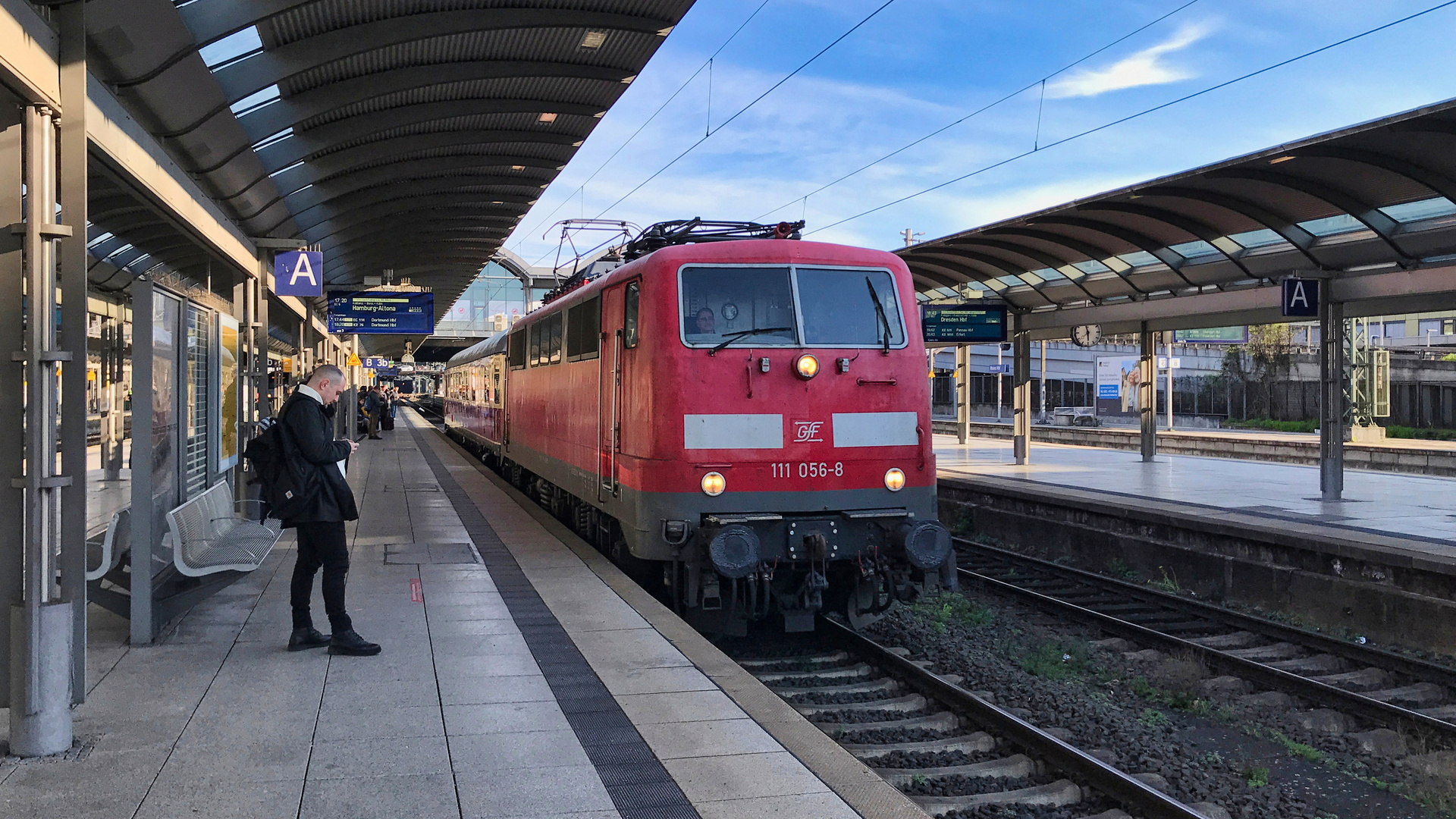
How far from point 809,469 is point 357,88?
6100 mm

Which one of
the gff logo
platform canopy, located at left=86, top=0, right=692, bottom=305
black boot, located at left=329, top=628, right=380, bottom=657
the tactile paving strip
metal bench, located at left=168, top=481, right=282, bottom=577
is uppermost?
platform canopy, located at left=86, top=0, right=692, bottom=305

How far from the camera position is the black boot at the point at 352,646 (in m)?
6.66

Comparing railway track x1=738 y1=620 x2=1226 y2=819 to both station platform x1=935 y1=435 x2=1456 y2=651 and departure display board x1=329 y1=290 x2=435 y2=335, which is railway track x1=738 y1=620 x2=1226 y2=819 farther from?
departure display board x1=329 y1=290 x2=435 y2=335

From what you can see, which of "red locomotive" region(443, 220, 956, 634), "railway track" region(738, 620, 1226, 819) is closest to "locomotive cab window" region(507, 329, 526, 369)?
"red locomotive" region(443, 220, 956, 634)

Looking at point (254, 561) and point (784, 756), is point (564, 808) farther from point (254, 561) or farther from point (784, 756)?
point (254, 561)

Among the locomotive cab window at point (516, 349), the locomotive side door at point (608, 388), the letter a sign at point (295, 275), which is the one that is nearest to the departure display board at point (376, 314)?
the locomotive cab window at point (516, 349)

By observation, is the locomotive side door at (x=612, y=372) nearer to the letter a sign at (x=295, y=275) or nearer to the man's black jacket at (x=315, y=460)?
the man's black jacket at (x=315, y=460)

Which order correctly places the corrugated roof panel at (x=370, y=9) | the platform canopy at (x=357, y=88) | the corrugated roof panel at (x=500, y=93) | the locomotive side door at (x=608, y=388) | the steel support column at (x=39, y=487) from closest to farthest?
the steel support column at (x=39, y=487) < the platform canopy at (x=357, y=88) < the corrugated roof panel at (x=370, y=9) < the locomotive side door at (x=608, y=388) < the corrugated roof panel at (x=500, y=93)

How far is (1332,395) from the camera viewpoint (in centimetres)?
1442

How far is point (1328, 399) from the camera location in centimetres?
1447

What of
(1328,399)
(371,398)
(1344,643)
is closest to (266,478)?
(1344,643)

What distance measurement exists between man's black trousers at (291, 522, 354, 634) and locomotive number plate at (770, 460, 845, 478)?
3150 mm

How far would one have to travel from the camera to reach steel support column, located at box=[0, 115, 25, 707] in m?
4.73

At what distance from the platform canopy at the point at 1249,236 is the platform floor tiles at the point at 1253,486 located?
100 inches
